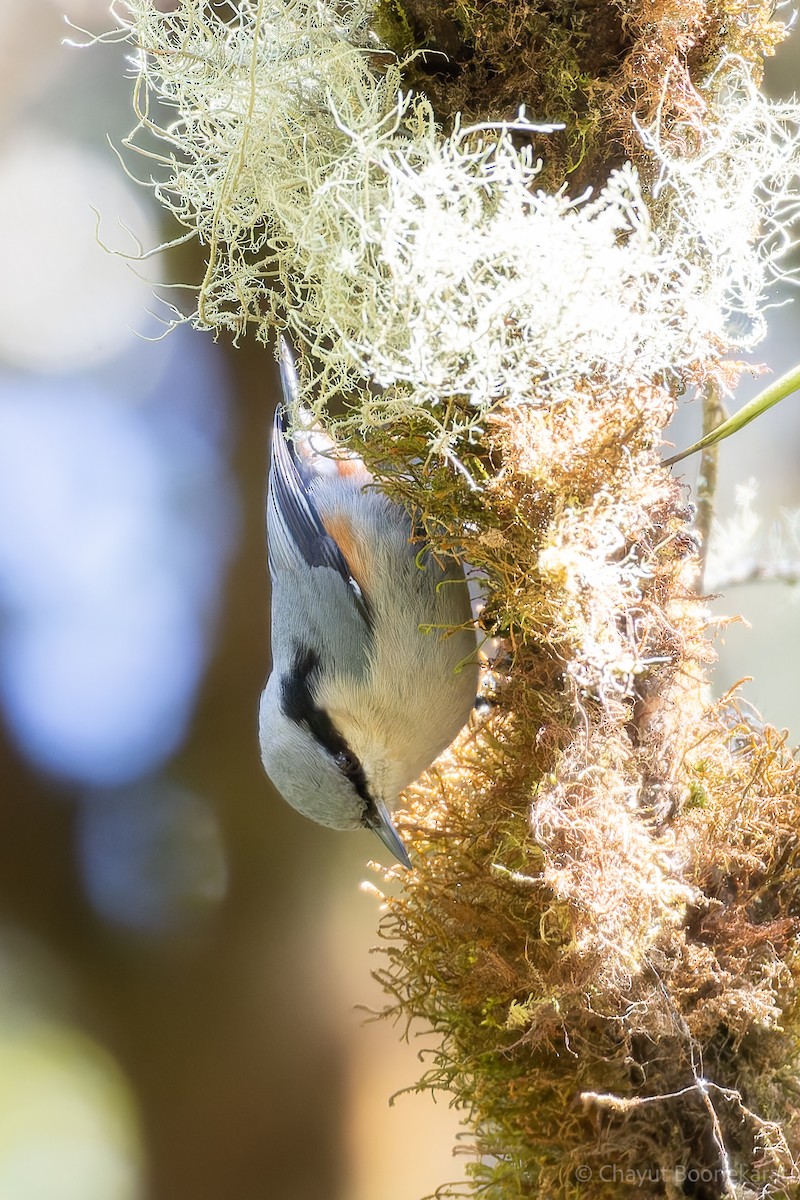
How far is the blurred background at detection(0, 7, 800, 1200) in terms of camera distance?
1.83 m

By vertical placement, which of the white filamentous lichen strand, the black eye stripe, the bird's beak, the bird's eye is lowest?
the bird's beak

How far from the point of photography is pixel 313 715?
3.81 ft

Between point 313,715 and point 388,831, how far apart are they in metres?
0.20

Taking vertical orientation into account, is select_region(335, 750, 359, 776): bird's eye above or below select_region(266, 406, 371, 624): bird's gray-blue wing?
below

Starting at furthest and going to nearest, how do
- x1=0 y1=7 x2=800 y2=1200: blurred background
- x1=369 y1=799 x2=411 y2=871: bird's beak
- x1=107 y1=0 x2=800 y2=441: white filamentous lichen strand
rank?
x1=0 y1=7 x2=800 y2=1200: blurred background
x1=369 y1=799 x2=411 y2=871: bird's beak
x1=107 y1=0 x2=800 y2=441: white filamentous lichen strand

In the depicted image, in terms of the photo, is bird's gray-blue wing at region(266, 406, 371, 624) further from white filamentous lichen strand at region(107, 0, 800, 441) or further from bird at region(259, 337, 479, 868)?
white filamentous lichen strand at region(107, 0, 800, 441)

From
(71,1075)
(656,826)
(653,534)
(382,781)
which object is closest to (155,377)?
(382,781)

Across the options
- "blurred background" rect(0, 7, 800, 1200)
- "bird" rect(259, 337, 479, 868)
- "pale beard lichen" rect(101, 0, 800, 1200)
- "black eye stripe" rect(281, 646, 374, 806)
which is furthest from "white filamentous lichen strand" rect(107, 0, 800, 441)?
"blurred background" rect(0, 7, 800, 1200)

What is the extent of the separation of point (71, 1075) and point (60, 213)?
77.6 inches

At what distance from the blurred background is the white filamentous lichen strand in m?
0.91

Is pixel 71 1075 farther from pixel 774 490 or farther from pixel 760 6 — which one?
pixel 760 6

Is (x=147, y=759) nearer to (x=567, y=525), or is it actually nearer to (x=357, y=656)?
(x=357, y=656)

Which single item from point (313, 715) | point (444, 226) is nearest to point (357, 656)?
point (313, 715)

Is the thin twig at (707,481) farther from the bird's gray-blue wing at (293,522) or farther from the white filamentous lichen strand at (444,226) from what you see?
the bird's gray-blue wing at (293,522)
